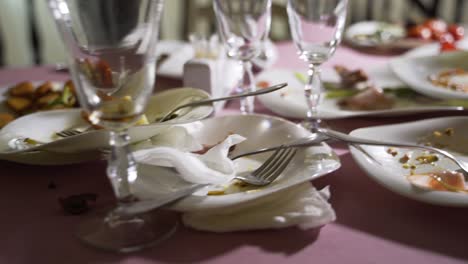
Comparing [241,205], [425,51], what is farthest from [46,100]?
[425,51]

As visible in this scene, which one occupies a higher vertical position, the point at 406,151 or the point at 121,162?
the point at 121,162

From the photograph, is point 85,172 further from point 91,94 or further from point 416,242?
point 416,242

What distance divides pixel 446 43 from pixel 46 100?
0.90 m

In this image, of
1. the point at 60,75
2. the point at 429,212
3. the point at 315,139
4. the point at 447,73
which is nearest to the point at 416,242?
the point at 429,212

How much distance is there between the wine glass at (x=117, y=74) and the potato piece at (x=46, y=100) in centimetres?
41

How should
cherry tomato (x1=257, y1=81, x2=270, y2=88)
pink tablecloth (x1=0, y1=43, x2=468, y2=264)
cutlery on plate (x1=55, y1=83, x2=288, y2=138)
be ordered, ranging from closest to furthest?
1. pink tablecloth (x1=0, y1=43, x2=468, y2=264)
2. cutlery on plate (x1=55, y1=83, x2=288, y2=138)
3. cherry tomato (x1=257, y1=81, x2=270, y2=88)

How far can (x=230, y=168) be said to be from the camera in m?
0.62

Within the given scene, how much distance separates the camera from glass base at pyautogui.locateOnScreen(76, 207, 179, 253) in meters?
0.53

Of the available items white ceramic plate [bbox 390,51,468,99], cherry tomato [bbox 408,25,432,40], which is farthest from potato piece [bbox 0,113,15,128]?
cherry tomato [bbox 408,25,432,40]

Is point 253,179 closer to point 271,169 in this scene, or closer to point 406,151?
point 271,169

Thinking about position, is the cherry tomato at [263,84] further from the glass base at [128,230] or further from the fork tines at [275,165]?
the glass base at [128,230]

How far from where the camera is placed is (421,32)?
148cm

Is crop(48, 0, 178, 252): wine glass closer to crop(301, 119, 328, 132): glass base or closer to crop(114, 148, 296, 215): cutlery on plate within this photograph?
crop(114, 148, 296, 215): cutlery on plate

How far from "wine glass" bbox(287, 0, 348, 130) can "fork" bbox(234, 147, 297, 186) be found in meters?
0.13
